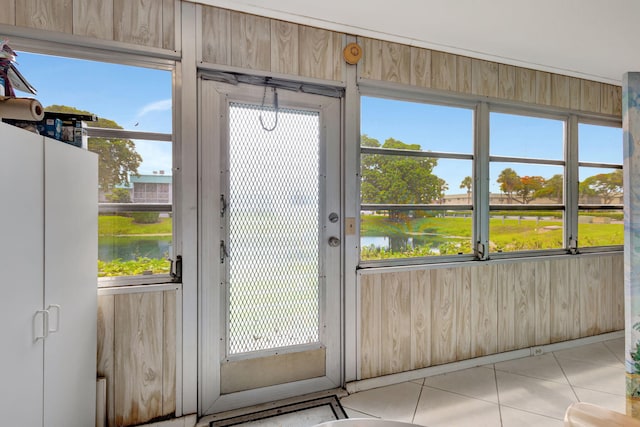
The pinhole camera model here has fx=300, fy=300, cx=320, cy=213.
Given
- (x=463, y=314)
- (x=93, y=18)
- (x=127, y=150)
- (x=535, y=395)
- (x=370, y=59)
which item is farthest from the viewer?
(x=463, y=314)

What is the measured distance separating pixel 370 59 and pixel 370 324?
204 cm

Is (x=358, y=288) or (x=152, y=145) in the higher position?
(x=152, y=145)

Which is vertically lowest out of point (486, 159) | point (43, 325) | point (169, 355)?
point (169, 355)

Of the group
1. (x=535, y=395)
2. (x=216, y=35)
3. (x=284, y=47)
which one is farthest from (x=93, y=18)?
(x=535, y=395)

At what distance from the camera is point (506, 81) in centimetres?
275

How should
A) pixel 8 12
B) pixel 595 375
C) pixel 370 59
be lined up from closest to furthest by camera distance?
pixel 8 12
pixel 370 59
pixel 595 375

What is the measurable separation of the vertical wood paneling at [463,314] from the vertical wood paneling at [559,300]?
102 centimetres

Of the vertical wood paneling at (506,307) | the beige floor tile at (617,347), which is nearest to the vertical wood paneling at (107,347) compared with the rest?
Answer: the vertical wood paneling at (506,307)

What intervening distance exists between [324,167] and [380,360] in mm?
1559

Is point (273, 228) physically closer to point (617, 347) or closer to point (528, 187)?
point (528, 187)

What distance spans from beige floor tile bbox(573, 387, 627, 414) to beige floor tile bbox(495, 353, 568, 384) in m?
0.15

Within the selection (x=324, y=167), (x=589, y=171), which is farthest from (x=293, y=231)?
(x=589, y=171)

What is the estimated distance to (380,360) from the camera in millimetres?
2344

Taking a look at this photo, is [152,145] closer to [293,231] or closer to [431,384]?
[293,231]
